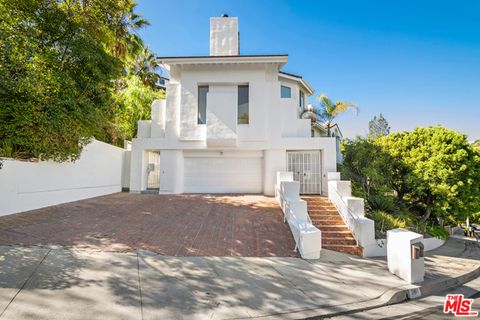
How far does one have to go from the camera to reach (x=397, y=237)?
573 cm

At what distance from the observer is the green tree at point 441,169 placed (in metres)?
11.9

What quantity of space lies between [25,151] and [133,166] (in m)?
5.83

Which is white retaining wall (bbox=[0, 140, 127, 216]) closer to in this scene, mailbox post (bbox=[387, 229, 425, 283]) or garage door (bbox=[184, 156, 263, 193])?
garage door (bbox=[184, 156, 263, 193])

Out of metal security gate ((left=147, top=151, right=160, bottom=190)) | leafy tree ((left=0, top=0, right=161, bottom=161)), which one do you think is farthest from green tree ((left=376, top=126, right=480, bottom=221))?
leafy tree ((left=0, top=0, right=161, bottom=161))

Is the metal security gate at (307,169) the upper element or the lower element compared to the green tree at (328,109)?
lower

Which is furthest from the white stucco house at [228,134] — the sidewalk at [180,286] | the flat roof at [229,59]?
the sidewalk at [180,286]

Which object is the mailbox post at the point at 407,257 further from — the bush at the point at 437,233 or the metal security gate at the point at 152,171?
the metal security gate at the point at 152,171

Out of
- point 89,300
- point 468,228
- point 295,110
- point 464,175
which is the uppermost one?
point 295,110

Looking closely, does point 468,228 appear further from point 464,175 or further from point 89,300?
point 89,300

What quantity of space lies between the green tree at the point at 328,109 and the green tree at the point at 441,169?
515 centimetres

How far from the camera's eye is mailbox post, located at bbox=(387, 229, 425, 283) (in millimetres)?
5344

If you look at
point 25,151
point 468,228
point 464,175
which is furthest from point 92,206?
point 468,228

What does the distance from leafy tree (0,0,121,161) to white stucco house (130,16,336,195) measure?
404 cm

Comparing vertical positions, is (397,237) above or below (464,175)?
below
